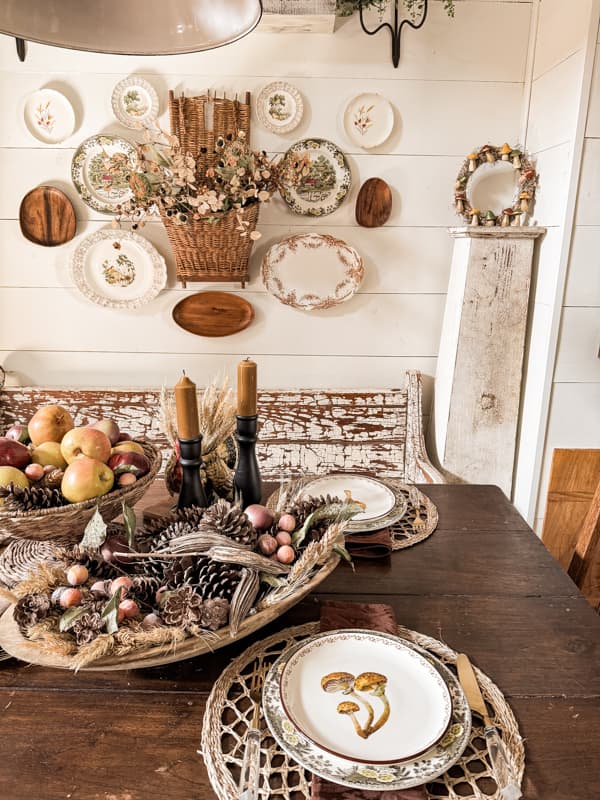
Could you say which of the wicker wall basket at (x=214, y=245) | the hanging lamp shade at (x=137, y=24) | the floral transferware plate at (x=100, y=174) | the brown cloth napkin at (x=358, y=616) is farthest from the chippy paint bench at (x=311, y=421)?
the hanging lamp shade at (x=137, y=24)

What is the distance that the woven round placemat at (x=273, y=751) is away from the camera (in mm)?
635

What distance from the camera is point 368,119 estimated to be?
1981 mm

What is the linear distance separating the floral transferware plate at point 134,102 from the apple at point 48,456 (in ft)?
4.38

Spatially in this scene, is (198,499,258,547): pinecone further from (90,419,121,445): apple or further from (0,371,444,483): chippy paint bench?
(0,371,444,483): chippy paint bench

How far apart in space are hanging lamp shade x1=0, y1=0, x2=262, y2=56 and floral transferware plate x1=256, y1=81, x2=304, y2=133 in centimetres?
110

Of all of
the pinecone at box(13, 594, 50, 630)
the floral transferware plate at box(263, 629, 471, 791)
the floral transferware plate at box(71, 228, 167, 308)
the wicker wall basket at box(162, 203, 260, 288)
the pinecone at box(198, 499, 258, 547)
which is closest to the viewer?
the floral transferware plate at box(263, 629, 471, 791)

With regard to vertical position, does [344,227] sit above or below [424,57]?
below

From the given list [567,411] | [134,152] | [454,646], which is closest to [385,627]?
[454,646]

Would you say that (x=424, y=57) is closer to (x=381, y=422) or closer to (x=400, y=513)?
(x=381, y=422)

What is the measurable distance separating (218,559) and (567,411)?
1430 mm

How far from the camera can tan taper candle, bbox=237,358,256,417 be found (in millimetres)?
979

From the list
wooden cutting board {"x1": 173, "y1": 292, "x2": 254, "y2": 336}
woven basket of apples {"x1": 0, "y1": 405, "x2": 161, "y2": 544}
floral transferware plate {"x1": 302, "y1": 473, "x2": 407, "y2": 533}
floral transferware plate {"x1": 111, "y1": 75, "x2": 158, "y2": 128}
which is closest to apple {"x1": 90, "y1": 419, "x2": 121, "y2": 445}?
woven basket of apples {"x1": 0, "y1": 405, "x2": 161, "y2": 544}

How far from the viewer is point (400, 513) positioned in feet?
4.00

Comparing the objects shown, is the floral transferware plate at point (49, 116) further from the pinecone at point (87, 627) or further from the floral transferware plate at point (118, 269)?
the pinecone at point (87, 627)
